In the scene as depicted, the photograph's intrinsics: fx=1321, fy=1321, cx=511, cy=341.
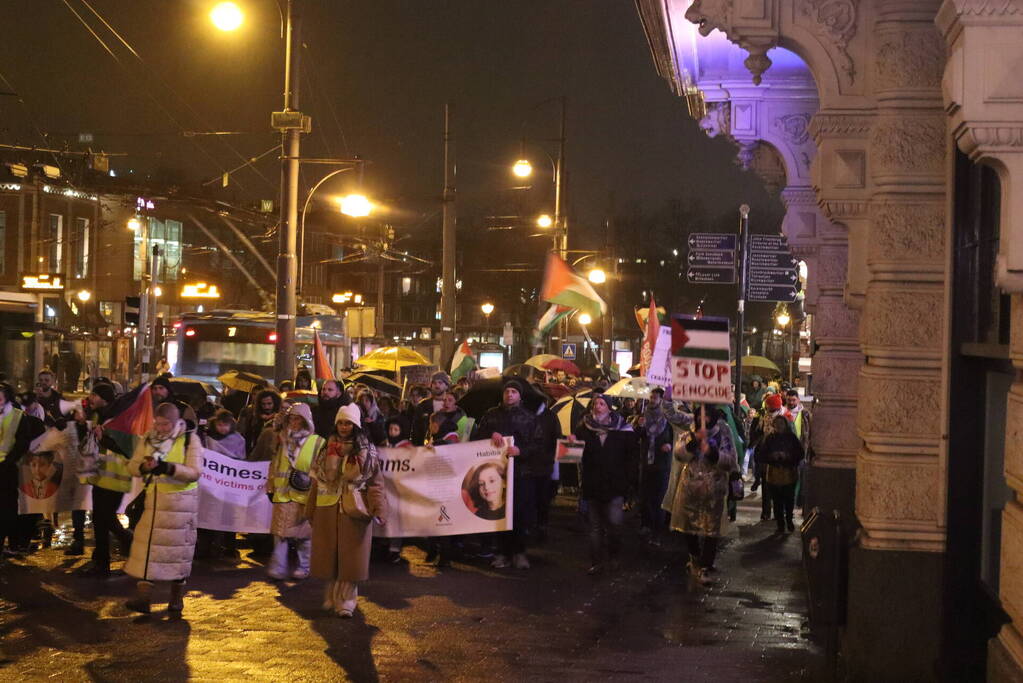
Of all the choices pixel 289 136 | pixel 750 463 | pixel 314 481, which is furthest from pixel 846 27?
pixel 750 463

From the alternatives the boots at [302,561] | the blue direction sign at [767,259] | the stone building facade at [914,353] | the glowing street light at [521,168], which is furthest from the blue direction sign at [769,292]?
the glowing street light at [521,168]

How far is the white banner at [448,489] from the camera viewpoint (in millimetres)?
12531

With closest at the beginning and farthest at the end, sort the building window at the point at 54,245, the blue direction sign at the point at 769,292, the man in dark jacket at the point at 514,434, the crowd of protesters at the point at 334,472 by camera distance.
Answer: the crowd of protesters at the point at 334,472 → the man in dark jacket at the point at 514,434 → the blue direction sign at the point at 769,292 → the building window at the point at 54,245

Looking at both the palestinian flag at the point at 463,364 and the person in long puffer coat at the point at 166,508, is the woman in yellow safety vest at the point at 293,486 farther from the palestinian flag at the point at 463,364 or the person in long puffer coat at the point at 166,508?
the palestinian flag at the point at 463,364

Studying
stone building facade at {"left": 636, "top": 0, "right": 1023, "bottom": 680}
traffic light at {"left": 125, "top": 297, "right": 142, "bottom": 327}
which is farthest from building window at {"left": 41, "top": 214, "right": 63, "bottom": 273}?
stone building facade at {"left": 636, "top": 0, "right": 1023, "bottom": 680}

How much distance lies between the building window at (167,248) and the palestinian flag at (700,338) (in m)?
55.5

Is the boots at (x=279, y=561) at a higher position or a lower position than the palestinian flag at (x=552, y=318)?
lower

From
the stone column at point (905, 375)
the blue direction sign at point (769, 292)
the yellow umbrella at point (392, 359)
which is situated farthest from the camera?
the yellow umbrella at point (392, 359)

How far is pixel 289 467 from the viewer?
11.1 meters

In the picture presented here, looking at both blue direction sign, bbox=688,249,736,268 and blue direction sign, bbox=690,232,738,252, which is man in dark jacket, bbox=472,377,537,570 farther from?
blue direction sign, bbox=690,232,738,252

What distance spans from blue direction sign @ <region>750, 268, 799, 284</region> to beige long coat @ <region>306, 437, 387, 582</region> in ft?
Result: 36.4

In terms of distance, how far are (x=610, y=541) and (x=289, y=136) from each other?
9.94 m

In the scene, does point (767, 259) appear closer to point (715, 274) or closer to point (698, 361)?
point (715, 274)

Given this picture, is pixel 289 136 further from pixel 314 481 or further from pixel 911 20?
pixel 911 20
